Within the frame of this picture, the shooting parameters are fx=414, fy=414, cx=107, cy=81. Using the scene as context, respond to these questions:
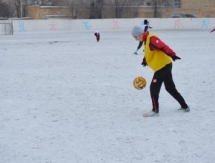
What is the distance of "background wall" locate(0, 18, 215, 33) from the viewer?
4434 centimetres

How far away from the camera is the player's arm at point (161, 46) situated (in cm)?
689

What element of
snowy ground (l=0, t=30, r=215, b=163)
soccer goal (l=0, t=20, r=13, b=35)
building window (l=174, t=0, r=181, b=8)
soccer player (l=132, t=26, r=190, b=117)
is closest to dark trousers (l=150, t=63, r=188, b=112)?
soccer player (l=132, t=26, r=190, b=117)

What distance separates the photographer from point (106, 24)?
45625mm

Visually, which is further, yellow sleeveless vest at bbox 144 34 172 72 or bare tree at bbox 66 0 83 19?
bare tree at bbox 66 0 83 19

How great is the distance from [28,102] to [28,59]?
8.40 meters

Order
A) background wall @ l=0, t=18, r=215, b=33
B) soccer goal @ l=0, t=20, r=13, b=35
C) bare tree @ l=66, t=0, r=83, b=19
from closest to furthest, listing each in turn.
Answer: soccer goal @ l=0, t=20, r=13, b=35 < background wall @ l=0, t=18, r=215, b=33 < bare tree @ l=66, t=0, r=83, b=19

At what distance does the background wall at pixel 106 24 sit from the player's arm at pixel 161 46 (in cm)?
3815

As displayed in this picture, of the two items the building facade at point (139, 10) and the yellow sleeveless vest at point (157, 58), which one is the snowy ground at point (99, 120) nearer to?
the yellow sleeveless vest at point (157, 58)

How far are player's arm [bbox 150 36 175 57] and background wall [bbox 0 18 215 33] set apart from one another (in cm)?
3815

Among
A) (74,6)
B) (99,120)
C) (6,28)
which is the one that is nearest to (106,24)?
(6,28)

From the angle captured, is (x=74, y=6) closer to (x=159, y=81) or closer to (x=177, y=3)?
(x=177, y=3)

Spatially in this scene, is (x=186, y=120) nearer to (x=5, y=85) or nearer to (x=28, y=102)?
(x=28, y=102)

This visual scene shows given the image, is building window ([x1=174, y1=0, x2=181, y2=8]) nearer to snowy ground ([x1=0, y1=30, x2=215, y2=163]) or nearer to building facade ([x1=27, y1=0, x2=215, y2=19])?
building facade ([x1=27, y1=0, x2=215, y2=19])

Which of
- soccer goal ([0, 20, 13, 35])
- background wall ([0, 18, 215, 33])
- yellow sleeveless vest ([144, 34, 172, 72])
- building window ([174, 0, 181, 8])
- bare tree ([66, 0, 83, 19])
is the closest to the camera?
yellow sleeveless vest ([144, 34, 172, 72])
